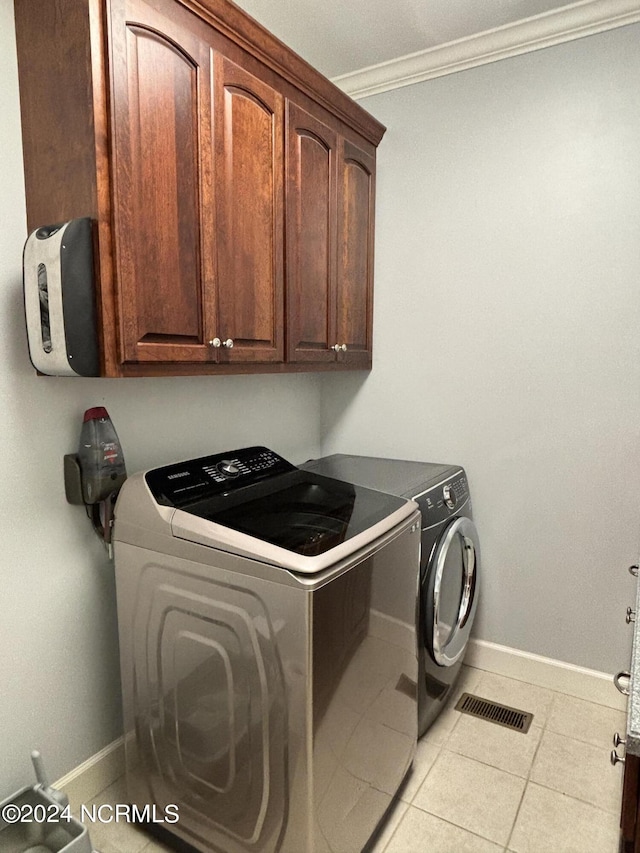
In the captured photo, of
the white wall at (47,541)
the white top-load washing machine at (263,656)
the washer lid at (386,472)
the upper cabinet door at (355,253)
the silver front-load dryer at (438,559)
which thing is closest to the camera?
the white top-load washing machine at (263,656)

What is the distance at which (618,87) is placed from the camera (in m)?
1.95

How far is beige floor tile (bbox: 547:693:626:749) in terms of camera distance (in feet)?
6.63

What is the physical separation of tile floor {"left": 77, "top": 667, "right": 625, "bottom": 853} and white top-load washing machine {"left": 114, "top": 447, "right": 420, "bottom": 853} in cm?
11

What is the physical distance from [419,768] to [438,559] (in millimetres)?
722

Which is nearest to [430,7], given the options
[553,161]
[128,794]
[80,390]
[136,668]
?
[553,161]

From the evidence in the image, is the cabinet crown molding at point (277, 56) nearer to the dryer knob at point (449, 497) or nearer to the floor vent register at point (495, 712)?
the dryer knob at point (449, 497)

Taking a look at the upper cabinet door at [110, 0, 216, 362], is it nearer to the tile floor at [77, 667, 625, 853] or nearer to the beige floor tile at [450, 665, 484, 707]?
the tile floor at [77, 667, 625, 853]

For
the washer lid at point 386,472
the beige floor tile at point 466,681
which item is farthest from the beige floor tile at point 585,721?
the washer lid at point 386,472

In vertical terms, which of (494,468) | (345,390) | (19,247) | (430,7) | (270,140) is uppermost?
(430,7)

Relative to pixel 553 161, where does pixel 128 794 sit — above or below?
below

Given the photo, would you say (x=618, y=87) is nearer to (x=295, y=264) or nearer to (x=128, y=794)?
(x=295, y=264)

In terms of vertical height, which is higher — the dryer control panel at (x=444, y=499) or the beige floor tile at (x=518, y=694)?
the dryer control panel at (x=444, y=499)

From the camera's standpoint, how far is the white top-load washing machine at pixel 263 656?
1.27 metres

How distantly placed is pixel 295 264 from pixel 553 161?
1.10 meters
